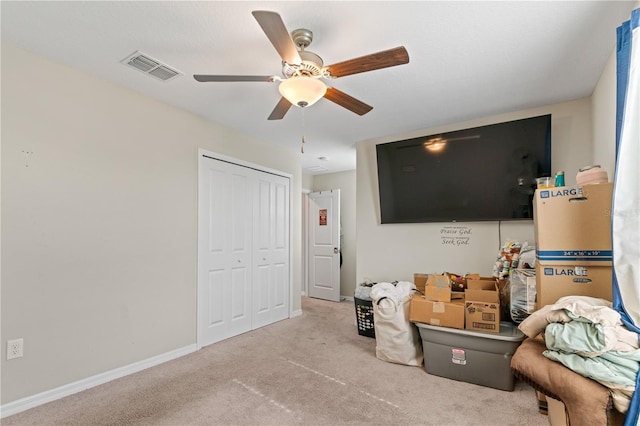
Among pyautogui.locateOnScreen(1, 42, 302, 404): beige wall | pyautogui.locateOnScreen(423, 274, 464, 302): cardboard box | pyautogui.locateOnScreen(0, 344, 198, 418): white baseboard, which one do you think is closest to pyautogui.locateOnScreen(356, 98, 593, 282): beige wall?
pyautogui.locateOnScreen(423, 274, 464, 302): cardboard box

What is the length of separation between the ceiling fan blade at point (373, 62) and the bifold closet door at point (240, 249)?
2100 millimetres

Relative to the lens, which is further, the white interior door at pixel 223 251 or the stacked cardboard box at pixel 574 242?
the white interior door at pixel 223 251

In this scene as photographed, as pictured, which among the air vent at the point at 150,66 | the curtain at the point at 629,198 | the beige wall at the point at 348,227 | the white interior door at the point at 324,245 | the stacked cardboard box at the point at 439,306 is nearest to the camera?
the curtain at the point at 629,198

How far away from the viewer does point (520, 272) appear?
241 centimetres

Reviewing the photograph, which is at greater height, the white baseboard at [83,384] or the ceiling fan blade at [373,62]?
the ceiling fan blade at [373,62]

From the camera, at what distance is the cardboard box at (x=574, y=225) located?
174cm

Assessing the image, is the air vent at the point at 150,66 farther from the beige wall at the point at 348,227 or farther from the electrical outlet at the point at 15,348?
the beige wall at the point at 348,227

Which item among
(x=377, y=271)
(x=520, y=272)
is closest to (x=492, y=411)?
(x=520, y=272)

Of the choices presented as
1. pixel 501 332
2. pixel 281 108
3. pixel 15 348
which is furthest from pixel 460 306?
pixel 15 348

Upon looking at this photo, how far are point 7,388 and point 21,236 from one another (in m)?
0.99

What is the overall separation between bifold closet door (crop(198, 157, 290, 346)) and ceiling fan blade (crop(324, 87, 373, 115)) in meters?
1.81

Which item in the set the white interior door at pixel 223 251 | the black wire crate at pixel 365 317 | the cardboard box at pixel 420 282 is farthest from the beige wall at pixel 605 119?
the white interior door at pixel 223 251

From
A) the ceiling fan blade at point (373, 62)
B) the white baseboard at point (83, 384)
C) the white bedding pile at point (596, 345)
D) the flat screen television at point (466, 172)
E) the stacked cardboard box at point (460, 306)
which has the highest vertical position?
the ceiling fan blade at point (373, 62)

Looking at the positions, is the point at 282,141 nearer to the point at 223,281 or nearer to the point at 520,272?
the point at 223,281
